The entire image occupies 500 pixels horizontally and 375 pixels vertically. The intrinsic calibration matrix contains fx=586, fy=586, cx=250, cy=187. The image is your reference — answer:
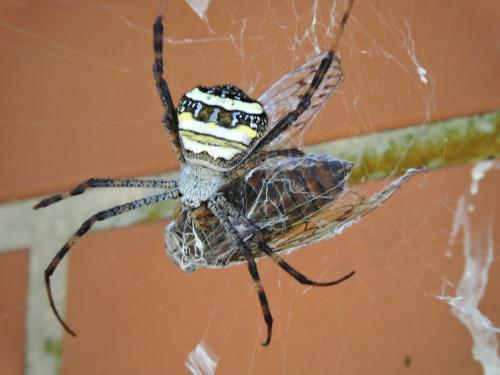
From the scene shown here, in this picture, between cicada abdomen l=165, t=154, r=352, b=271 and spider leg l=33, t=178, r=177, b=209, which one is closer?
cicada abdomen l=165, t=154, r=352, b=271

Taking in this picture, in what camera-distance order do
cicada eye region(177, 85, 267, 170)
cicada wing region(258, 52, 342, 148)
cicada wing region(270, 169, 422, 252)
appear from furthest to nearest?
1. cicada wing region(258, 52, 342, 148)
2. cicada eye region(177, 85, 267, 170)
3. cicada wing region(270, 169, 422, 252)

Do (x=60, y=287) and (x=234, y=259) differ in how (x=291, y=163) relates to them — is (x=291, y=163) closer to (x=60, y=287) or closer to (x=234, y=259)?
(x=234, y=259)

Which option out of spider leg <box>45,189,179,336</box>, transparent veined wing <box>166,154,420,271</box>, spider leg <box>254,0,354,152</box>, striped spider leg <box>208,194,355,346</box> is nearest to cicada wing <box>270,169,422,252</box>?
transparent veined wing <box>166,154,420,271</box>

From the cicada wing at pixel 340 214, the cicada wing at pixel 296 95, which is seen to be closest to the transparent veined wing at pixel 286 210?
the cicada wing at pixel 340 214

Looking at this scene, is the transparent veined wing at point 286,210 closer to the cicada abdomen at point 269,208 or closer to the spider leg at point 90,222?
the cicada abdomen at point 269,208

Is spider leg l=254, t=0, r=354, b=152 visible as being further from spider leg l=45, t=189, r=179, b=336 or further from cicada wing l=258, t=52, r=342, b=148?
spider leg l=45, t=189, r=179, b=336

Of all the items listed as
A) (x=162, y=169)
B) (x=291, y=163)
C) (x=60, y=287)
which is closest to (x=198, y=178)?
(x=162, y=169)
